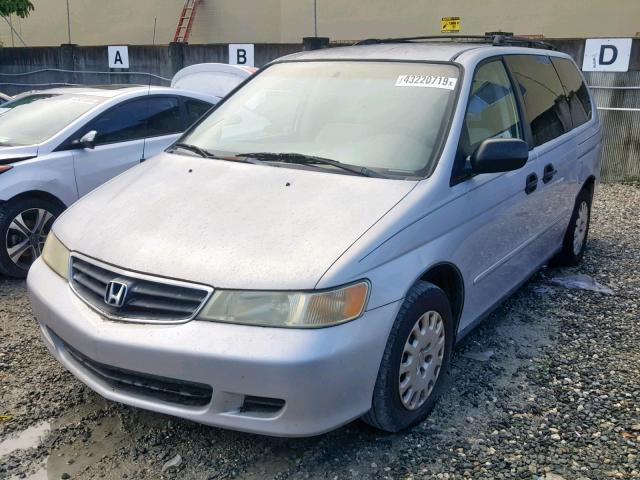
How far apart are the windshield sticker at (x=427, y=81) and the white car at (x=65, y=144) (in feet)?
10.4

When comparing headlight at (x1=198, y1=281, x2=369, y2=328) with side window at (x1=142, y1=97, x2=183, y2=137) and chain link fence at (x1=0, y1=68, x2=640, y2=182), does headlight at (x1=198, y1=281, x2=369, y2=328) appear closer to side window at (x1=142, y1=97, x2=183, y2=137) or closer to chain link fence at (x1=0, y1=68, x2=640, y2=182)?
side window at (x1=142, y1=97, x2=183, y2=137)

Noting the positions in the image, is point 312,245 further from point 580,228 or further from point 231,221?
point 580,228

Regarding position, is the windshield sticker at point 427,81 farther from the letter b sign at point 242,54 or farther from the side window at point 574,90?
the letter b sign at point 242,54

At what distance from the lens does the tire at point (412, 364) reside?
110 inches

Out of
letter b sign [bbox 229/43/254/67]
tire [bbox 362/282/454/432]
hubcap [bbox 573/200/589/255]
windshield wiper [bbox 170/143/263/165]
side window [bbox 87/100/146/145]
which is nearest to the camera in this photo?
tire [bbox 362/282/454/432]

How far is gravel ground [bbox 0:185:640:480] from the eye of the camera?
2855 mm

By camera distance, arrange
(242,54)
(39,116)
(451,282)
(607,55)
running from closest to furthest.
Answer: (451,282) → (39,116) → (607,55) → (242,54)

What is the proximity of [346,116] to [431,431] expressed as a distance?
1.76 metres

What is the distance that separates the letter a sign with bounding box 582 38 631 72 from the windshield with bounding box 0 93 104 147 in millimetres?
7077

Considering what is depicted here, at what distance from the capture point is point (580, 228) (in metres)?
5.54

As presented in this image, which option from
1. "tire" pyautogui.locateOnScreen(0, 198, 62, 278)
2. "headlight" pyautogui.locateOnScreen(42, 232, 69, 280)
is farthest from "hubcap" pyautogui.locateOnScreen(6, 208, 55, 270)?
"headlight" pyautogui.locateOnScreen(42, 232, 69, 280)

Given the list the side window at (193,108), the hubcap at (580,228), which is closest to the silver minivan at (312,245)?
the hubcap at (580,228)

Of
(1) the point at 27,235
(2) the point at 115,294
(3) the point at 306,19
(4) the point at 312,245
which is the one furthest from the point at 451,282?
(3) the point at 306,19

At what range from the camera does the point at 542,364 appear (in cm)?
385
